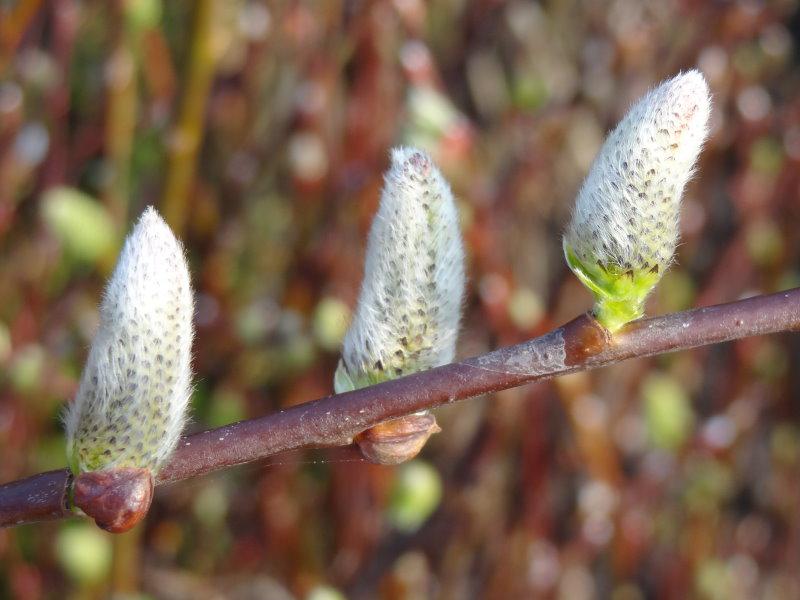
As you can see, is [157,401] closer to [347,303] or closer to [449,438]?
[347,303]

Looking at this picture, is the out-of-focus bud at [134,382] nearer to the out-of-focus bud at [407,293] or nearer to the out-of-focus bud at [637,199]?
the out-of-focus bud at [407,293]

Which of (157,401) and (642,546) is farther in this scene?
(642,546)

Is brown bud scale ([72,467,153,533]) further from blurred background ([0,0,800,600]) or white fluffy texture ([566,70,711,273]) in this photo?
blurred background ([0,0,800,600])

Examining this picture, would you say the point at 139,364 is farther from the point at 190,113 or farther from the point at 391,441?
the point at 190,113

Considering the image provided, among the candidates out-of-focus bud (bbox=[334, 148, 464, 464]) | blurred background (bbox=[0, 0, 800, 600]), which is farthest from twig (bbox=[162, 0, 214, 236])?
out-of-focus bud (bbox=[334, 148, 464, 464])

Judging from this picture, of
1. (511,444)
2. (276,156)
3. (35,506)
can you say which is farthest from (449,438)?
(35,506)
